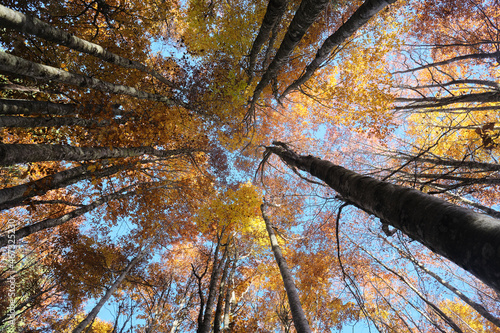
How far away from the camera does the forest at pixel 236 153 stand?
3.86m

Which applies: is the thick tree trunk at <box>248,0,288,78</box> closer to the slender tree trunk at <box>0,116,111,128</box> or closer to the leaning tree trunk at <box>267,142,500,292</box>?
Answer: the leaning tree trunk at <box>267,142,500,292</box>

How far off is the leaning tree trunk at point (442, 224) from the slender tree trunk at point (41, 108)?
736cm

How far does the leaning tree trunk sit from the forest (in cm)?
1

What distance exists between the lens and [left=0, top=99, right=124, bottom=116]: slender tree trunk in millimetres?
5090

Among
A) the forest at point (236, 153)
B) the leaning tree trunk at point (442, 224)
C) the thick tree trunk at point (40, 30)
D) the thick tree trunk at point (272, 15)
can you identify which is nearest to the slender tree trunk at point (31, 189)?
the forest at point (236, 153)

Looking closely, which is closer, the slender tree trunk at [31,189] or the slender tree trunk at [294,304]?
the slender tree trunk at [294,304]

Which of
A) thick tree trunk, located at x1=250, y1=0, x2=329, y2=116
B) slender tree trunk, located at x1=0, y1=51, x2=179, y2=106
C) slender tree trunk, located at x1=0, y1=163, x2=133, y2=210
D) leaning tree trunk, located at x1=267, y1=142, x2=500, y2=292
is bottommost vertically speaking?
leaning tree trunk, located at x1=267, y1=142, x2=500, y2=292

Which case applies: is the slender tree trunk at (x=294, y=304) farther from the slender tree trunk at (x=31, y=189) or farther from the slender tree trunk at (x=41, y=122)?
the slender tree trunk at (x=41, y=122)

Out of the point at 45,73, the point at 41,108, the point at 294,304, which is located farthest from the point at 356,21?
the point at 41,108

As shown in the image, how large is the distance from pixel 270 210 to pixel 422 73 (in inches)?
506

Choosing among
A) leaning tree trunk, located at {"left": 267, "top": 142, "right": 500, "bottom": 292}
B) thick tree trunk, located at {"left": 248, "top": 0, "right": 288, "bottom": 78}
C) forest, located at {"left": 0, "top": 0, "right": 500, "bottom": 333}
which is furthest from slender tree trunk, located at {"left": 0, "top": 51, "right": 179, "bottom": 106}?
leaning tree trunk, located at {"left": 267, "top": 142, "right": 500, "bottom": 292}

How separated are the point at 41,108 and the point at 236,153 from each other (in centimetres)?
1074

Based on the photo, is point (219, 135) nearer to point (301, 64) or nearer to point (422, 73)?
point (301, 64)

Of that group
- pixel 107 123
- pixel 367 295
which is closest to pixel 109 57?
pixel 107 123
